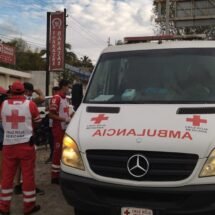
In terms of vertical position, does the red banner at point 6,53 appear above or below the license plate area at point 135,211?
above

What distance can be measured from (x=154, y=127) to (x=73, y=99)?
1.83 meters

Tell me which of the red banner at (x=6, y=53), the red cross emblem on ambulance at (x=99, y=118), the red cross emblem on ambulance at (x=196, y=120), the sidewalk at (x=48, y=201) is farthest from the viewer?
the red banner at (x=6, y=53)

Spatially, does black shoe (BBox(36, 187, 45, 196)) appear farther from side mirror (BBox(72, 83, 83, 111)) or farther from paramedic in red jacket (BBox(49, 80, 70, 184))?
side mirror (BBox(72, 83, 83, 111))

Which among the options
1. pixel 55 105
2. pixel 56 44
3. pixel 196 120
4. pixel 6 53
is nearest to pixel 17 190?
pixel 55 105

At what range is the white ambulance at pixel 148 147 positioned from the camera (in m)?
4.55

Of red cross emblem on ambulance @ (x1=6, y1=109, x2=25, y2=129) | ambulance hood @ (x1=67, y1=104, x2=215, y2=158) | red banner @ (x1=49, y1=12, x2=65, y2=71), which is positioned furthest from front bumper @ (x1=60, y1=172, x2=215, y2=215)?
red banner @ (x1=49, y1=12, x2=65, y2=71)

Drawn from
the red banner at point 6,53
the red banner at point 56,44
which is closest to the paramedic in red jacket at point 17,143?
the red banner at point 56,44

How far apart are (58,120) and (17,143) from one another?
6.68 ft

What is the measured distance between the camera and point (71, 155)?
5.03m

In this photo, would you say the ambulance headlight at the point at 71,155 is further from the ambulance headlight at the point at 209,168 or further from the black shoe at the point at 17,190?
the black shoe at the point at 17,190

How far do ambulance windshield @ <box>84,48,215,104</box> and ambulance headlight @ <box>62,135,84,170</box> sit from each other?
83 cm

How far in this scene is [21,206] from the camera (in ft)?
23.0

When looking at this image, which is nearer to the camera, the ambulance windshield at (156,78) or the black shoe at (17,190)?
the ambulance windshield at (156,78)

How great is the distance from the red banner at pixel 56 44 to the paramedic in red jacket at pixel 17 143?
16337mm
